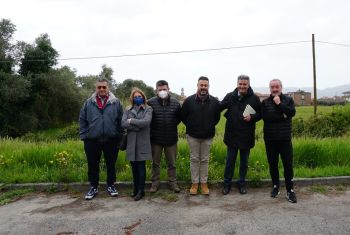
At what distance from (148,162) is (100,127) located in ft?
5.81

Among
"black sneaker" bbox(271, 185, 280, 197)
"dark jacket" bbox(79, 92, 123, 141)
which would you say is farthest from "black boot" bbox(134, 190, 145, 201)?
"black sneaker" bbox(271, 185, 280, 197)

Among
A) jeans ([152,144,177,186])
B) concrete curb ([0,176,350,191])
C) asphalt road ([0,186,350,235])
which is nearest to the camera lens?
asphalt road ([0,186,350,235])

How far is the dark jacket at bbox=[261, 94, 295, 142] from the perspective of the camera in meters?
5.73

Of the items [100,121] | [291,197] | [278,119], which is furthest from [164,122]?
[291,197]

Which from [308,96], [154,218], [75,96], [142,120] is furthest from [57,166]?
[308,96]

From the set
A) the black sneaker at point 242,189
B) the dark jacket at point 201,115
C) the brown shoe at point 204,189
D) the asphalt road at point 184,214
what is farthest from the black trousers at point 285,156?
the brown shoe at point 204,189

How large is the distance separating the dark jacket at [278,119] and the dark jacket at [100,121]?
246 cm

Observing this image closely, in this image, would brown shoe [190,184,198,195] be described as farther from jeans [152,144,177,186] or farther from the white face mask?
the white face mask

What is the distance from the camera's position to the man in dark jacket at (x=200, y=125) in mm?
6129

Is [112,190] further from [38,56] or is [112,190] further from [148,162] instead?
[38,56]

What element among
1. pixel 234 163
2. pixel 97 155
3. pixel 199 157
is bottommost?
pixel 234 163

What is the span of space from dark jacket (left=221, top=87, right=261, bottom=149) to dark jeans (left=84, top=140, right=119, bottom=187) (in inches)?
78.7

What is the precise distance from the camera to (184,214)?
207 inches

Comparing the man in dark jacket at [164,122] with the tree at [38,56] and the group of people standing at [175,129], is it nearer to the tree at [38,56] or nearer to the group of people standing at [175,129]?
the group of people standing at [175,129]
